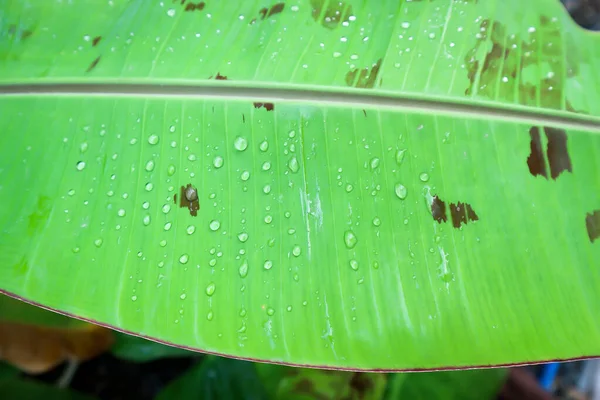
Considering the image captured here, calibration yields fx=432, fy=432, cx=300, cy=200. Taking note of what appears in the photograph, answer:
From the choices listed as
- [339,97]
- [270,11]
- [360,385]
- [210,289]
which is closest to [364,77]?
[339,97]

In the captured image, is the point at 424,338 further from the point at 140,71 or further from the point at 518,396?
the point at 518,396

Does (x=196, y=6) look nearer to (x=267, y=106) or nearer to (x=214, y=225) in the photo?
(x=267, y=106)

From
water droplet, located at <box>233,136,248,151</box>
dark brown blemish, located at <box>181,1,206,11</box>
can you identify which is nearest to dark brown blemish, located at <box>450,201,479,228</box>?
water droplet, located at <box>233,136,248,151</box>

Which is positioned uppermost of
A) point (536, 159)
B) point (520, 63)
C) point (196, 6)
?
point (196, 6)

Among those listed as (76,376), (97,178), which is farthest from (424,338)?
(76,376)

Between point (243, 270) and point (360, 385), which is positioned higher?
point (243, 270)

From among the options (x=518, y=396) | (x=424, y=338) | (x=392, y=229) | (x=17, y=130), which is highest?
(x=17, y=130)
